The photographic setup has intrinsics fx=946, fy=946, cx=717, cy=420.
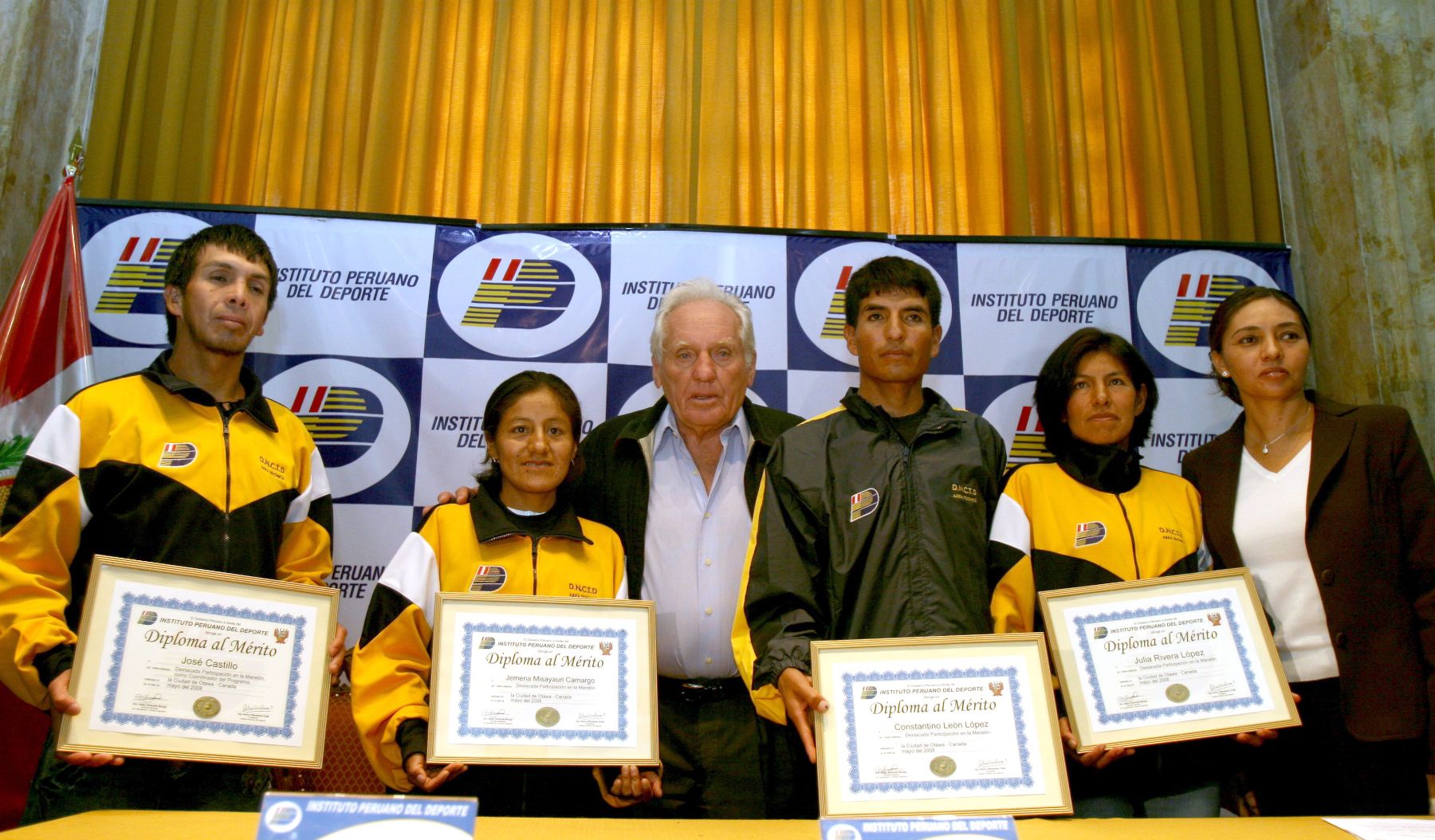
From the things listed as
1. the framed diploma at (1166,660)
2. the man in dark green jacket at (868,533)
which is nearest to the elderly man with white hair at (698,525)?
the man in dark green jacket at (868,533)

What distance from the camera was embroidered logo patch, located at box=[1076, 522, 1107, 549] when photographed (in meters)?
2.64

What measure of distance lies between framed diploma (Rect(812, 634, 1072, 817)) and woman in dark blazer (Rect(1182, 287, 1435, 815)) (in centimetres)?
114

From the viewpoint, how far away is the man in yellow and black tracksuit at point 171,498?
222cm

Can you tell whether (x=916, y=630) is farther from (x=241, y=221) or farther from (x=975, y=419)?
(x=241, y=221)

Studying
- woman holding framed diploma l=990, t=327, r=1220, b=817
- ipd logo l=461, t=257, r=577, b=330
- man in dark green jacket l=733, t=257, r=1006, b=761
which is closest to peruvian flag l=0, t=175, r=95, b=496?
ipd logo l=461, t=257, r=577, b=330

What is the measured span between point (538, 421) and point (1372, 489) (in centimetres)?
238

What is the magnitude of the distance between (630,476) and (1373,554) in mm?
Answer: 2121

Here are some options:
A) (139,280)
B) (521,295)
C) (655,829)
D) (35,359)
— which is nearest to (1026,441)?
(521,295)

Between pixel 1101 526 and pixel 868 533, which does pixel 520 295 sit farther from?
pixel 1101 526

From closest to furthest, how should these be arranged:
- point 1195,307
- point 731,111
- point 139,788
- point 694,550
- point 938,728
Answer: point 938,728 → point 139,788 → point 694,550 → point 1195,307 → point 731,111

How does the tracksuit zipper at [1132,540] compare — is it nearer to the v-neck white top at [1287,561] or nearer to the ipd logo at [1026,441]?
the v-neck white top at [1287,561]

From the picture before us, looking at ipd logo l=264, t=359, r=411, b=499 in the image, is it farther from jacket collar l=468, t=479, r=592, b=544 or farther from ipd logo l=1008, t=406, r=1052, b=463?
ipd logo l=1008, t=406, r=1052, b=463

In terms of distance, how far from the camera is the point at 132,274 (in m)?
3.74

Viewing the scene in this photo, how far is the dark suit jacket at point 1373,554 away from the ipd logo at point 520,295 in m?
2.45
